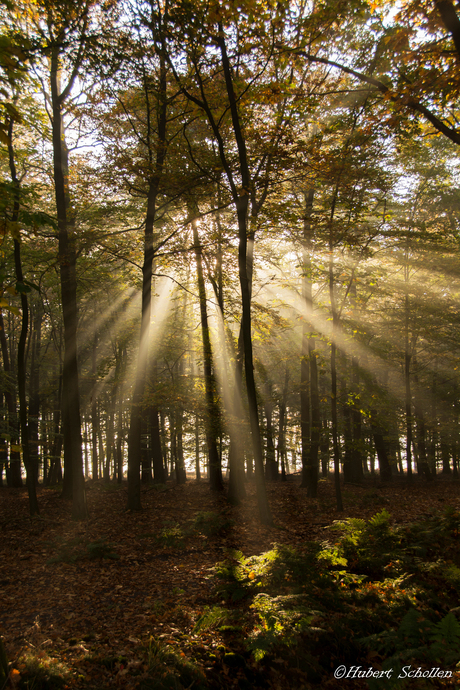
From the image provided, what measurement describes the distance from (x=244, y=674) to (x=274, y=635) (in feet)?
1.70

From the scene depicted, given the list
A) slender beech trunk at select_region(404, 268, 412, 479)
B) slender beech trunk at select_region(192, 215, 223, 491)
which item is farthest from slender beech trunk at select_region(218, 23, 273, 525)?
slender beech trunk at select_region(404, 268, 412, 479)

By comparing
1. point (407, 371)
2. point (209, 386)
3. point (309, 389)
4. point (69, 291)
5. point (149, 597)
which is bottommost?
point (149, 597)

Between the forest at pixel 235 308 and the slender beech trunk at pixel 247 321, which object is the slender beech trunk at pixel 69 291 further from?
the slender beech trunk at pixel 247 321

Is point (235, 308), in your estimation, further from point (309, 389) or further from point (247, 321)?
point (247, 321)

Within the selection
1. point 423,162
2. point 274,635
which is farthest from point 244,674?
point 423,162

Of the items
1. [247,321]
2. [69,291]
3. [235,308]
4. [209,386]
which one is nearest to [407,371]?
[235,308]

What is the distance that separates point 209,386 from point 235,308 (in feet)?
11.5

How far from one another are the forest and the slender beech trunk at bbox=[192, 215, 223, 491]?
4.3 inches

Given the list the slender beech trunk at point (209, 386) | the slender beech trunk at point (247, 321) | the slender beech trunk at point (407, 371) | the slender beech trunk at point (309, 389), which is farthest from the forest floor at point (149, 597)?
the slender beech trunk at point (407, 371)

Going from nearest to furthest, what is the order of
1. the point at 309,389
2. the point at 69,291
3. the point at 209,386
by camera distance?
1. the point at 69,291
2. the point at 209,386
3. the point at 309,389

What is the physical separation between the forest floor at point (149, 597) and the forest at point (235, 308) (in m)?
0.04

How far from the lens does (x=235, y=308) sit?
1406 centimetres

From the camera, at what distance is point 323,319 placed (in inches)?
493

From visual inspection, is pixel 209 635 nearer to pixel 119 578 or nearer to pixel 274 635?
pixel 274 635
